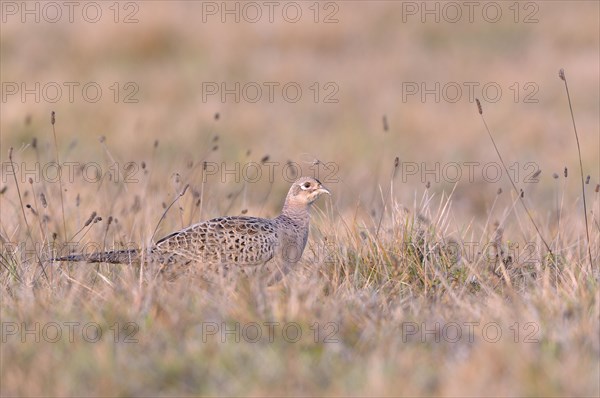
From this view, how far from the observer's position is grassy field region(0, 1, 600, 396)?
4125 millimetres

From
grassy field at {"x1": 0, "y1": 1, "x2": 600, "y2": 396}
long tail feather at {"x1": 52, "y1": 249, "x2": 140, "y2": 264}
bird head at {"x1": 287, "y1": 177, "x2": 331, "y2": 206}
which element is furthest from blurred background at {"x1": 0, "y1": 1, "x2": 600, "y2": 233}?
long tail feather at {"x1": 52, "y1": 249, "x2": 140, "y2": 264}

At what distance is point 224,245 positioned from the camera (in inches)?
227

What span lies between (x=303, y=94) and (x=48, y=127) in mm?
3541

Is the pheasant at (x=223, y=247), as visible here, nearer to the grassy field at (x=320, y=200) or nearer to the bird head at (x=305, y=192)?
the grassy field at (x=320, y=200)

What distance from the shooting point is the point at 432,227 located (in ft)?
19.4

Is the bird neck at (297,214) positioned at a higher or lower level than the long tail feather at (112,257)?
higher

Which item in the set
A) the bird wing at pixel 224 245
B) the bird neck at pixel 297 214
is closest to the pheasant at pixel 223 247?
the bird wing at pixel 224 245

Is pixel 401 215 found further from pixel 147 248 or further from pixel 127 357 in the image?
pixel 127 357

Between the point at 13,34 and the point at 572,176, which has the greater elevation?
the point at 13,34

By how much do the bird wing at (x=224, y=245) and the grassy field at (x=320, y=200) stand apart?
147mm

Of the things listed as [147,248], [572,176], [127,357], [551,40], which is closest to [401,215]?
[147,248]

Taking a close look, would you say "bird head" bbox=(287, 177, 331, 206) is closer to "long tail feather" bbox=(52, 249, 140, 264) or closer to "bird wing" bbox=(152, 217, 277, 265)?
"bird wing" bbox=(152, 217, 277, 265)

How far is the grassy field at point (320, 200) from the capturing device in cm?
412

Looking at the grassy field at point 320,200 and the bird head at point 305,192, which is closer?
the grassy field at point 320,200
